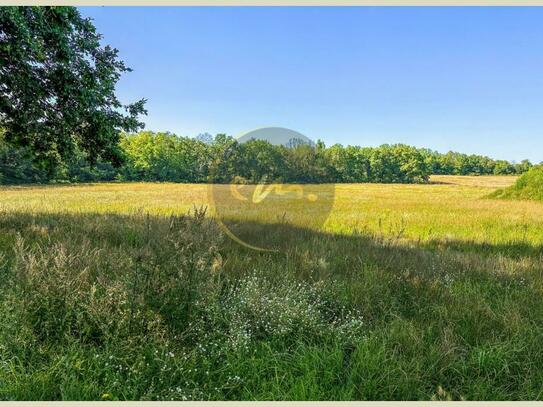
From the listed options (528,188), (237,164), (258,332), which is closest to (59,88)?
(237,164)

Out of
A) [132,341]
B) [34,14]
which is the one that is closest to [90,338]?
[132,341]

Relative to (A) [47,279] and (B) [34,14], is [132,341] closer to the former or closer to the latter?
(A) [47,279]

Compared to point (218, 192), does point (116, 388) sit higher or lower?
lower

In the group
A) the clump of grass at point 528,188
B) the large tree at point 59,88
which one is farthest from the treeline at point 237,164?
the clump of grass at point 528,188

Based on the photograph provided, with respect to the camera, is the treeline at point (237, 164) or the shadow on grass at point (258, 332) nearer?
the shadow on grass at point (258, 332)

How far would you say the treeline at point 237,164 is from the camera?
841 centimetres

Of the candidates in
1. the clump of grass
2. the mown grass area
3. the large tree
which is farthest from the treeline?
the clump of grass

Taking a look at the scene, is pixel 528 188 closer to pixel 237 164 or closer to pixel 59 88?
pixel 237 164

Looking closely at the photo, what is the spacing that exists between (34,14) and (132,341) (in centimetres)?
835

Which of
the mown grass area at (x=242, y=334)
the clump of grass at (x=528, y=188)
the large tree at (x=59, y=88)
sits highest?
the large tree at (x=59, y=88)

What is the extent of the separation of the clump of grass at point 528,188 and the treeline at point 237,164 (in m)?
15.6

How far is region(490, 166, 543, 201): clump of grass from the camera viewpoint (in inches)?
1100

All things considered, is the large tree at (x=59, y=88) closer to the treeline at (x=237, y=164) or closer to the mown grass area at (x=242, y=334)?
the treeline at (x=237, y=164)

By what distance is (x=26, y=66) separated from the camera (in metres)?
8.05
